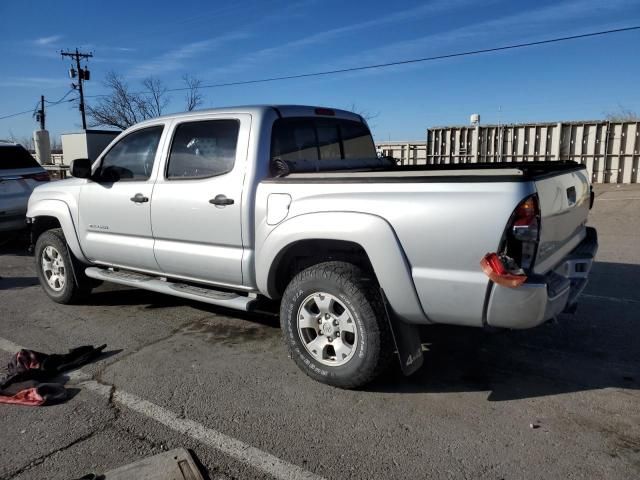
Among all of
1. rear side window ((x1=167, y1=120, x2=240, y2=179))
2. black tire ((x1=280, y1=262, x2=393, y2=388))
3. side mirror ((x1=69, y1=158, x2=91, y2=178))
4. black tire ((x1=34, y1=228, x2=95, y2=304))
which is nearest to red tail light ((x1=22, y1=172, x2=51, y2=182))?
black tire ((x1=34, y1=228, x2=95, y2=304))

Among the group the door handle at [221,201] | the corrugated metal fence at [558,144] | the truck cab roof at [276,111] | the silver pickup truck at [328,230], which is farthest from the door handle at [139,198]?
the corrugated metal fence at [558,144]

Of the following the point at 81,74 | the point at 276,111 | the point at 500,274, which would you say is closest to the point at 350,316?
the point at 500,274

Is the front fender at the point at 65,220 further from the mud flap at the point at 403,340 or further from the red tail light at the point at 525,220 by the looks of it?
the red tail light at the point at 525,220

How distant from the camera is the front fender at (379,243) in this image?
10.6 feet

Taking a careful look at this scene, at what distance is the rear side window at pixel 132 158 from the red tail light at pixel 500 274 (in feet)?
10.4

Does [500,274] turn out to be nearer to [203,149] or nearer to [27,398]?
[203,149]

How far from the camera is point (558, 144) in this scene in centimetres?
1911

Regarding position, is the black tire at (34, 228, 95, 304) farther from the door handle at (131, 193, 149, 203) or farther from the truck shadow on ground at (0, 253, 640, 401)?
the door handle at (131, 193, 149, 203)

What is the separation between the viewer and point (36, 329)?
16.6 ft

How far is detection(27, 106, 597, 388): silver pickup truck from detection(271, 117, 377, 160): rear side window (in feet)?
0.05

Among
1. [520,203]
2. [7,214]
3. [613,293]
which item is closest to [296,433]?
[520,203]

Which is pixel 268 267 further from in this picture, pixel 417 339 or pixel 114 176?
pixel 114 176

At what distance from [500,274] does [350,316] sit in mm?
1059

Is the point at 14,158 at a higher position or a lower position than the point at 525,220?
higher
